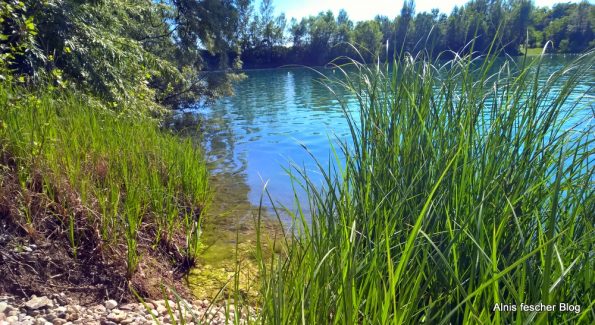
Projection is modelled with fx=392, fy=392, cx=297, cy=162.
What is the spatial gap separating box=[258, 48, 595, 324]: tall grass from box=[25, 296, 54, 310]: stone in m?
1.64

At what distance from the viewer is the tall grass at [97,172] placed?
119 inches

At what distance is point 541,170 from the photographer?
1.73 meters

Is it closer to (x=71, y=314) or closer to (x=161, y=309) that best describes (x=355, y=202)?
(x=161, y=309)

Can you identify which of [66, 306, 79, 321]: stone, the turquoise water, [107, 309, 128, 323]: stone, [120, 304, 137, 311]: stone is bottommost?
the turquoise water

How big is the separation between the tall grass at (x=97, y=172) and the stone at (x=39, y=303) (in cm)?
46

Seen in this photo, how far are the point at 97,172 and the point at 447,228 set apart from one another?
320 cm

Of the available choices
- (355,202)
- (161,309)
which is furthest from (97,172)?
(355,202)

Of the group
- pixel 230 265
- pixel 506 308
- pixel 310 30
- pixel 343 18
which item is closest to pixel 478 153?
pixel 506 308

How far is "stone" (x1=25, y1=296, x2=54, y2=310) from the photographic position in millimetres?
2428

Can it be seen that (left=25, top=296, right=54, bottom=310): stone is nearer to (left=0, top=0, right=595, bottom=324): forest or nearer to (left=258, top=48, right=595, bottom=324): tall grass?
(left=0, top=0, right=595, bottom=324): forest

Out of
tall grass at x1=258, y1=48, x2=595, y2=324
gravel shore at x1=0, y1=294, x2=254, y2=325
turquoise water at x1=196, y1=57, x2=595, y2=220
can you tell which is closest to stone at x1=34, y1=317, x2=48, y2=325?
gravel shore at x1=0, y1=294, x2=254, y2=325

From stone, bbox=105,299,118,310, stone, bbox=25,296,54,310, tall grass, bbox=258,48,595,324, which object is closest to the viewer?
tall grass, bbox=258,48,595,324

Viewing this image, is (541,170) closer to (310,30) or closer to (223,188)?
A: (223,188)

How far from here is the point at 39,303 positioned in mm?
2465
